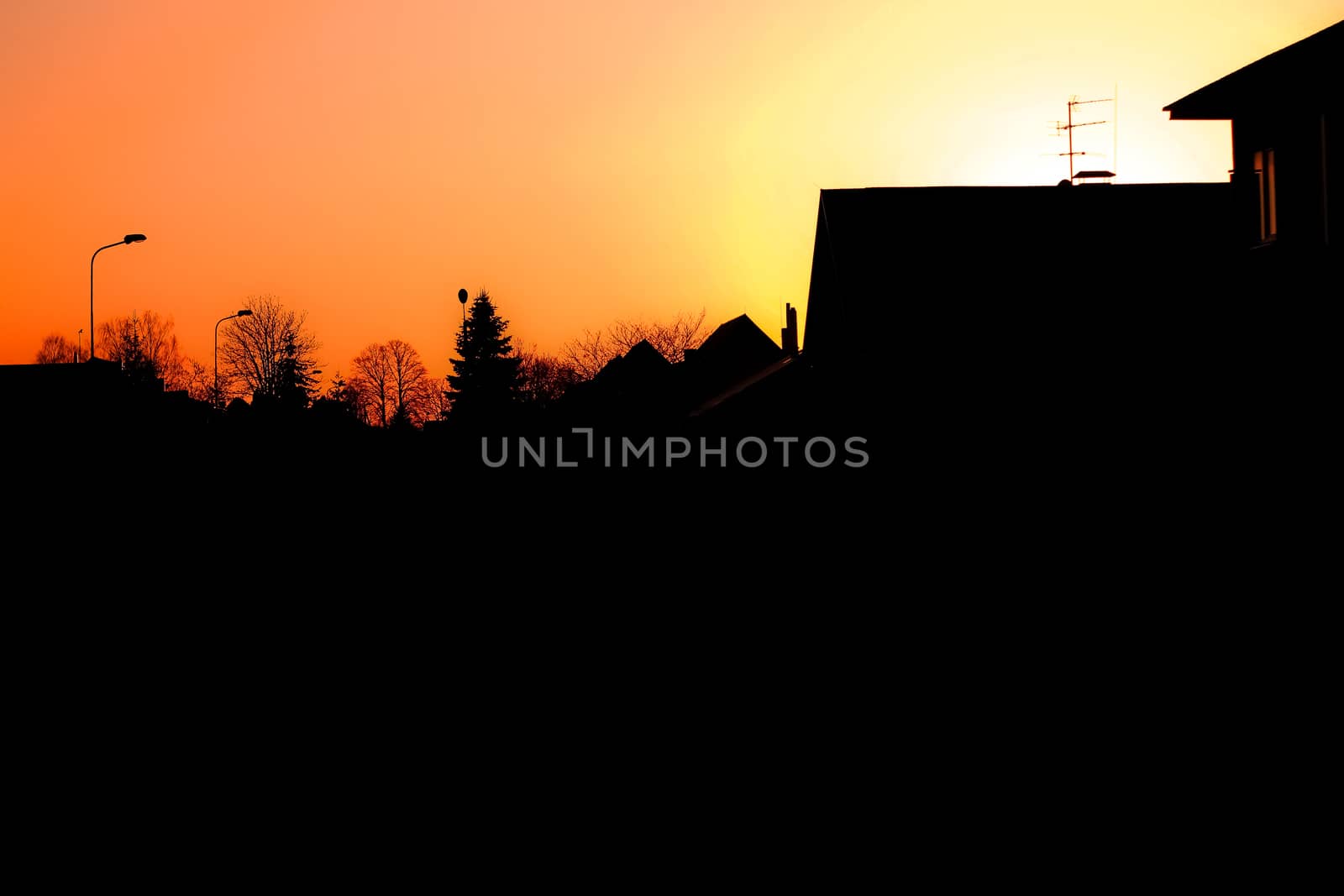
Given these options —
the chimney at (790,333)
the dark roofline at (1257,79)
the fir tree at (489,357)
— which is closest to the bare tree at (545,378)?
the fir tree at (489,357)

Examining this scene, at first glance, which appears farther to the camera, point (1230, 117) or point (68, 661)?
point (1230, 117)

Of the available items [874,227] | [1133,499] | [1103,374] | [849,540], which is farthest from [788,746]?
[874,227]

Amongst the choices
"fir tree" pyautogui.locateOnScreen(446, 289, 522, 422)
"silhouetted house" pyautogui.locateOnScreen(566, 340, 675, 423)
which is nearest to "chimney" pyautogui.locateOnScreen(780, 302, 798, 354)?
"silhouetted house" pyautogui.locateOnScreen(566, 340, 675, 423)

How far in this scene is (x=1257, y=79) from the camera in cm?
1834

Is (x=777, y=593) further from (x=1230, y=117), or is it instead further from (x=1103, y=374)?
(x=1103, y=374)

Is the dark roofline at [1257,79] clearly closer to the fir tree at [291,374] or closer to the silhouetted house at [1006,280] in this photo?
the silhouetted house at [1006,280]

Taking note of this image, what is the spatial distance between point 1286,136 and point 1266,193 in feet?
3.21

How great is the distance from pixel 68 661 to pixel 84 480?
77.8 ft

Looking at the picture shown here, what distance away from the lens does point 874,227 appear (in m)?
34.3

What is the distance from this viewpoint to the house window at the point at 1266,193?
18.8 m

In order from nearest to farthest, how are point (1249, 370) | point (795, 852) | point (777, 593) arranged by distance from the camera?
point (795, 852), point (777, 593), point (1249, 370)

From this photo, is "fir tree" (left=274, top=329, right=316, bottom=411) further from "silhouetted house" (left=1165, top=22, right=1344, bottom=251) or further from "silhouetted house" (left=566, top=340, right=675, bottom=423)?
"silhouetted house" (left=1165, top=22, right=1344, bottom=251)

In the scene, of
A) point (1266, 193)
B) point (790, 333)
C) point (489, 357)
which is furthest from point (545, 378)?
point (1266, 193)

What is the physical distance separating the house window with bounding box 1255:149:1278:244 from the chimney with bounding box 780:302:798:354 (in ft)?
134
